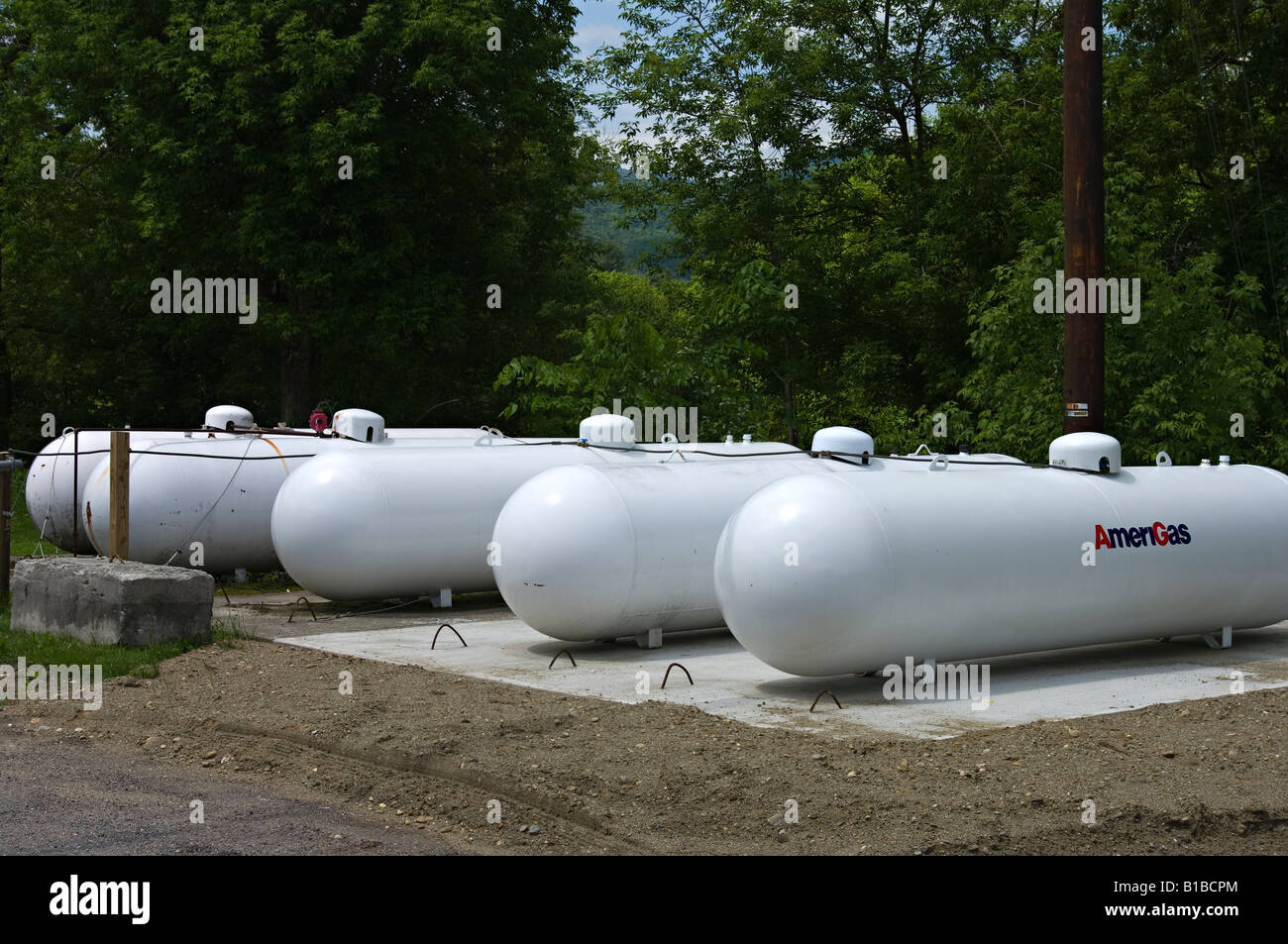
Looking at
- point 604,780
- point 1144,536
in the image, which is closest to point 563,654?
point 604,780

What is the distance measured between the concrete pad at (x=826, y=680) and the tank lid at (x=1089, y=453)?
1714 millimetres

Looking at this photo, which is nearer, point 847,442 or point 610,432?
point 847,442

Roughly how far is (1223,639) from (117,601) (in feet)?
33.1

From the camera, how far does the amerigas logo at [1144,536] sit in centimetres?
1184

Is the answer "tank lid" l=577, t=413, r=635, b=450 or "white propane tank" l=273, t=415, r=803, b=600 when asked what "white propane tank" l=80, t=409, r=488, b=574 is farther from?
"tank lid" l=577, t=413, r=635, b=450

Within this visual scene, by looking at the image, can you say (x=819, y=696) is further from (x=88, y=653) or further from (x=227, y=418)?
(x=227, y=418)

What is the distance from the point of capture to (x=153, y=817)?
25.6 feet

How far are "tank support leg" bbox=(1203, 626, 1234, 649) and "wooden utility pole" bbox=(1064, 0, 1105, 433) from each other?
2.51 m

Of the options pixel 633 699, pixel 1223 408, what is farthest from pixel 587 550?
pixel 1223 408

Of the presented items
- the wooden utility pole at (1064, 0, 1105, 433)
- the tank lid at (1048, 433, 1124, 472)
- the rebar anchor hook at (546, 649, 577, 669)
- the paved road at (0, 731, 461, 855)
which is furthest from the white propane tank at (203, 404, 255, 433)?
the tank lid at (1048, 433, 1124, 472)

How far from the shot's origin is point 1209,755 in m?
8.69

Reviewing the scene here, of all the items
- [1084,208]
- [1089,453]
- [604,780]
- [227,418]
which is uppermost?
[1084,208]

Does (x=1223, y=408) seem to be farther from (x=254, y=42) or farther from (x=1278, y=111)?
(x=254, y=42)

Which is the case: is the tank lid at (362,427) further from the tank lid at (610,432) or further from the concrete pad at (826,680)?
the concrete pad at (826,680)
